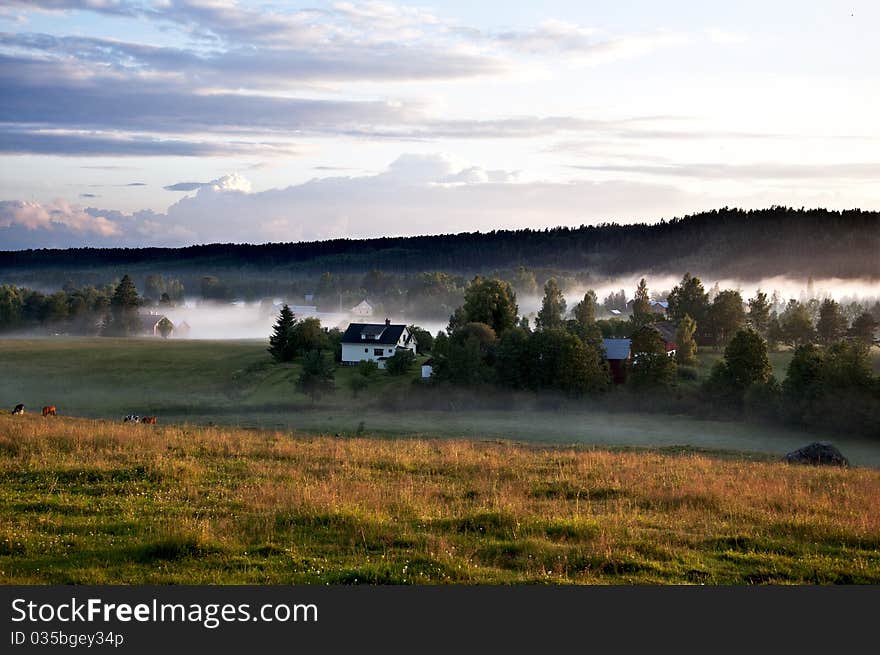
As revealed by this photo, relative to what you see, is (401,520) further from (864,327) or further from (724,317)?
(864,327)

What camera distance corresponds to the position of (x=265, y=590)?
11.6 m

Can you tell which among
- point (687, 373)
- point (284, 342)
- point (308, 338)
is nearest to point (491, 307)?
point (687, 373)

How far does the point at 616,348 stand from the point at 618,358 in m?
1.46

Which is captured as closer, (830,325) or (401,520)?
(401,520)

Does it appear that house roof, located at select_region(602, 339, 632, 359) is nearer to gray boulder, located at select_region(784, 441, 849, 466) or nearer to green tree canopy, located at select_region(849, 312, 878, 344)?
green tree canopy, located at select_region(849, 312, 878, 344)

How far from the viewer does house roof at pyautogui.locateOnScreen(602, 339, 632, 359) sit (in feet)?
303

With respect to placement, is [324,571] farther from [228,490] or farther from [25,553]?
[228,490]

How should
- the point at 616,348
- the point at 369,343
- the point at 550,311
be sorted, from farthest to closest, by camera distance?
1. the point at 550,311
2. the point at 369,343
3. the point at 616,348

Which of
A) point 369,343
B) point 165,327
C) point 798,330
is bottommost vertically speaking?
point 165,327

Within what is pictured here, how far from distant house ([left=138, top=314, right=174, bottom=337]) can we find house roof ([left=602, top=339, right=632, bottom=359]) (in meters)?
105

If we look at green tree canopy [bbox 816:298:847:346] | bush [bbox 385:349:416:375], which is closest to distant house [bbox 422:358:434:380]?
bush [bbox 385:349:416:375]

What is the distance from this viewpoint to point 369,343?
10550cm

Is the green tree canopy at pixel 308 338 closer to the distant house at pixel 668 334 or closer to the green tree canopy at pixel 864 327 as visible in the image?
the distant house at pixel 668 334

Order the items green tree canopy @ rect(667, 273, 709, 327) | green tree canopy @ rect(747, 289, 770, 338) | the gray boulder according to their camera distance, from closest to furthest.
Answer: the gray boulder
green tree canopy @ rect(667, 273, 709, 327)
green tree canopy @ rect(747, 289, 770, 338)
